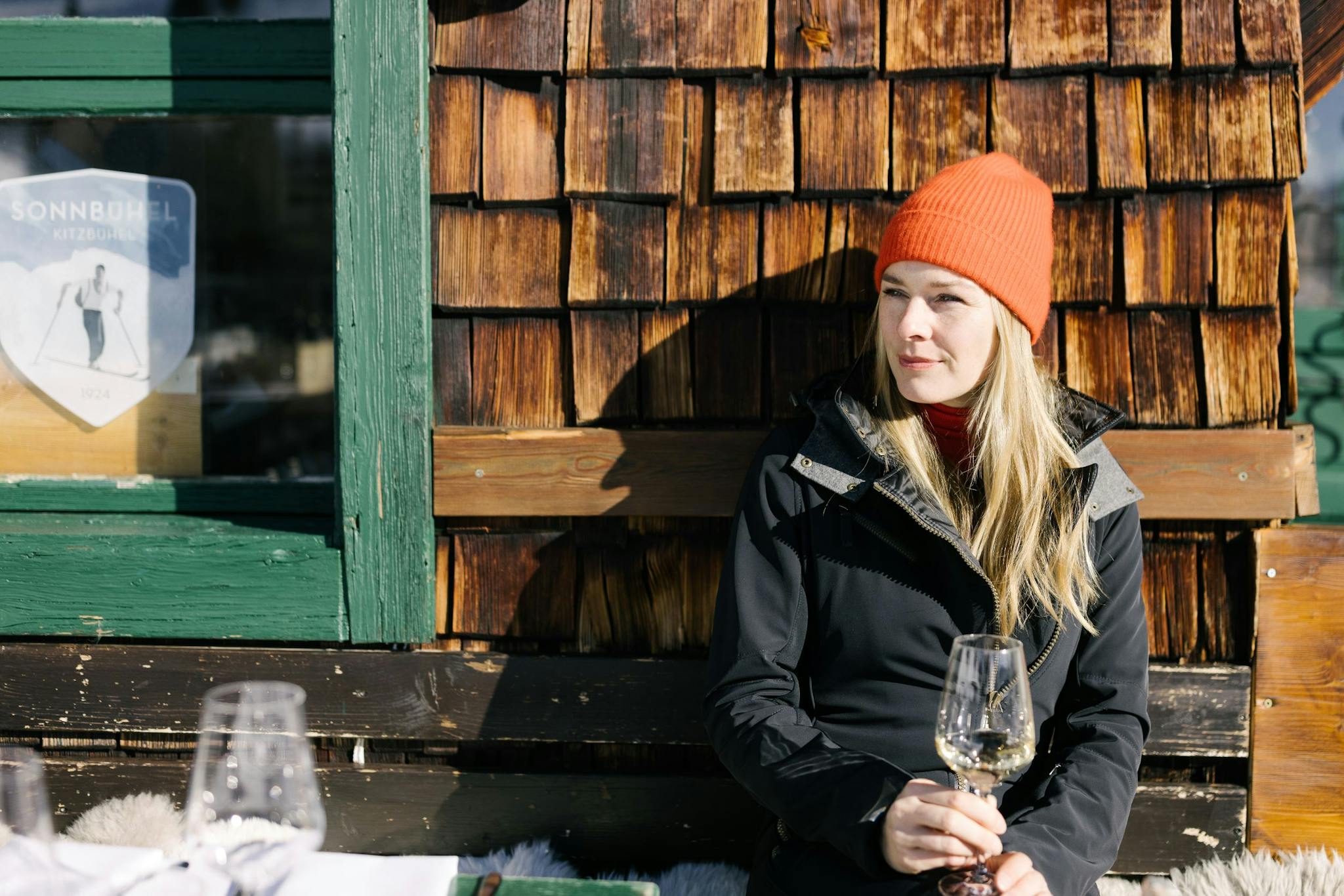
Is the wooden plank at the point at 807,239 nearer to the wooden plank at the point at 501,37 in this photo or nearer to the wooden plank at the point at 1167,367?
the wooden plank at the point at 501,37

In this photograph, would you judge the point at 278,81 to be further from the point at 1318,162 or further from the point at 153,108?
the point at 1318,162

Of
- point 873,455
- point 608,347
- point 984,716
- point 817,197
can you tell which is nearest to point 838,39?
point 817,197

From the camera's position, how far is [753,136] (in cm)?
237

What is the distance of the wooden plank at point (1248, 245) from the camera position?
2.34 meters

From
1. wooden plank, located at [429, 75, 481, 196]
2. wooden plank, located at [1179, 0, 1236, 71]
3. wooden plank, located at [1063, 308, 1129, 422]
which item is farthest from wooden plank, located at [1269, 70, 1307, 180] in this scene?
wooden plank, located at [429, 75, 481, 196]

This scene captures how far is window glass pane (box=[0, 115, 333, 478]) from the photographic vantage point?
262cm

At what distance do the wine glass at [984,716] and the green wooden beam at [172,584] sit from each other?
59.5 inches

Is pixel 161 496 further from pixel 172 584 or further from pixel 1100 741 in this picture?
pixel 1100 741

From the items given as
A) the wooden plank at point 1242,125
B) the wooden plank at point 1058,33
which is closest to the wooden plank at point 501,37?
the wooden plank at point 1058,33

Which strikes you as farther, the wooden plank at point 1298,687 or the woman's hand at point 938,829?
the wooden plank at point 1298,687

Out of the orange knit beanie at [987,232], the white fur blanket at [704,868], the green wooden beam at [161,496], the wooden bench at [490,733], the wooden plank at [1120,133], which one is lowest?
the white fur blanket at [704,868]

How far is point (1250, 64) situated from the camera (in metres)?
2.30

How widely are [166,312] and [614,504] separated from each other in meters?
1.27

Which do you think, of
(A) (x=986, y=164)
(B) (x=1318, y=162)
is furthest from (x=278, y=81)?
(B) (x=1318, y=162)
